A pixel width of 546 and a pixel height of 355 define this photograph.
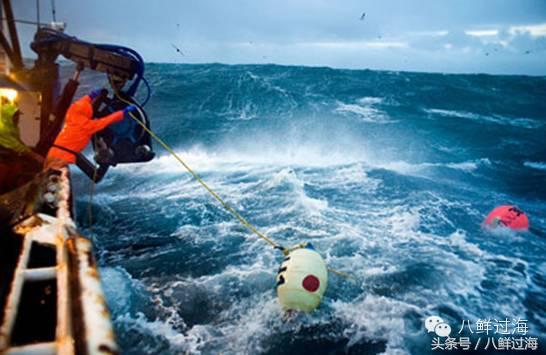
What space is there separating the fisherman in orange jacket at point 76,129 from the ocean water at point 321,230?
2.94 meters

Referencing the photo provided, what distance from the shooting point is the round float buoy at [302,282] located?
5.41 metres

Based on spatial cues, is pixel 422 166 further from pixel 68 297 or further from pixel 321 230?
pixel 68 297

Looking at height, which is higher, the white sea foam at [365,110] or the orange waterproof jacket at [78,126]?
the white sea foam at [365,110]

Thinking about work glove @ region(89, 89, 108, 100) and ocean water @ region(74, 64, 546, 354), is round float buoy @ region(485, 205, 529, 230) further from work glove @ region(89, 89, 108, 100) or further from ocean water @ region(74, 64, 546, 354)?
work glove @ region(89, 89, 108, 100)

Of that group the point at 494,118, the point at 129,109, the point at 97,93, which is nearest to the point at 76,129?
the point at 97,93

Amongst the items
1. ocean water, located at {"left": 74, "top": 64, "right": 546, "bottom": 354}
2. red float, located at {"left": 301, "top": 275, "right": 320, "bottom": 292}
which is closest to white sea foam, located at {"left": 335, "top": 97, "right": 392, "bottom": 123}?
ocean water, located at {"left": 74, "top": 64, "right": 546, "bottom": 354}

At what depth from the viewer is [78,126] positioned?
235 inches

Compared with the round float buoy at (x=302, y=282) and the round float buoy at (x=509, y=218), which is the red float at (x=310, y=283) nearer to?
the round float buoy at (x=302, y=282)

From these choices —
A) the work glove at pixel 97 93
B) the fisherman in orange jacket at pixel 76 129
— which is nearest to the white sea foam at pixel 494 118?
the work glove at pixel 97 93

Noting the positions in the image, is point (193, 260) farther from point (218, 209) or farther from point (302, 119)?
point (302, 119)

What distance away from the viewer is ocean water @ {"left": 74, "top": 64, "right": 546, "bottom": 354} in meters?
6.14

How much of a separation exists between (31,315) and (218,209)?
9.18 meters

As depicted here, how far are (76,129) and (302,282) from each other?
4.77 m

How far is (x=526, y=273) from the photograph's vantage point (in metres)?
8.23
